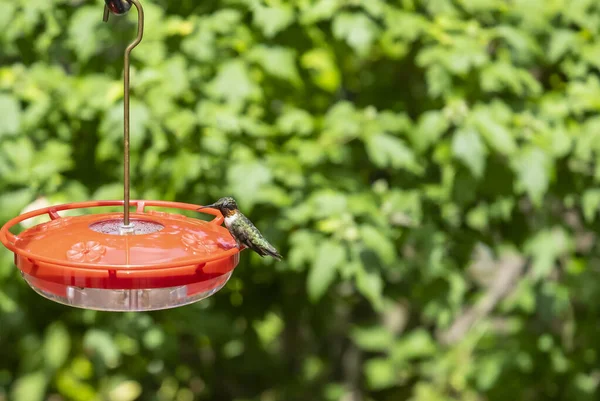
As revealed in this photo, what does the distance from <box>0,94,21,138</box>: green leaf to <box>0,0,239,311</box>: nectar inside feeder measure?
1.27 m

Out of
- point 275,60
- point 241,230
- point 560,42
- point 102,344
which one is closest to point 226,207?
point 241,230

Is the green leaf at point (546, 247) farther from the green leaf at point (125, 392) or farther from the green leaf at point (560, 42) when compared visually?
the green leaf at point (125, 392)

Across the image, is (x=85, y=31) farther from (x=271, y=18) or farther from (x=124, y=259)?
(x=124, y=259)

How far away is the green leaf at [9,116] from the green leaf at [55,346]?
92 cm

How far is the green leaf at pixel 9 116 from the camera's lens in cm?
314

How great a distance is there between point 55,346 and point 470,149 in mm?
1905

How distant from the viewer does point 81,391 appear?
4.26 m

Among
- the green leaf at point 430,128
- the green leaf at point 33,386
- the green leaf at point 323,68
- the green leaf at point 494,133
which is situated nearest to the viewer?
the green leaf at point 494,133

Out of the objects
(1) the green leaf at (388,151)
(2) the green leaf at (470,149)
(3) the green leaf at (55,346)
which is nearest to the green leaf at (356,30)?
(1) the green leaf at (388,151)

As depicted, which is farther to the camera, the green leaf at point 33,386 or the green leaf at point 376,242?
the green leaf at point 33,386

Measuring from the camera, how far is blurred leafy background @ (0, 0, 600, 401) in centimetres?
321

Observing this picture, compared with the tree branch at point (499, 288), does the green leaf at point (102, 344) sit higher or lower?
higher

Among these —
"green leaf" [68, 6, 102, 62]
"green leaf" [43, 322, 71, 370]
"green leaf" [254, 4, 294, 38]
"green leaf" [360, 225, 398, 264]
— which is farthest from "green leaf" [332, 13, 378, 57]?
"green leaf" [43, 322, 71, 370]

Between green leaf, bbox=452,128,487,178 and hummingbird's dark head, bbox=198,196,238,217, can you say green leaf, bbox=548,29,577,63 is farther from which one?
hummingbird's dark head, bbox=198,196,238,217
